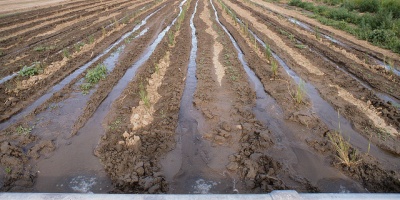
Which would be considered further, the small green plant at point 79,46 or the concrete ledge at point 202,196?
the small green plant at point 79,46

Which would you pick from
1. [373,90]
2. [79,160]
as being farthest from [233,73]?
[79,160]

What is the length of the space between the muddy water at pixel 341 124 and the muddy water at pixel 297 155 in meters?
0.61

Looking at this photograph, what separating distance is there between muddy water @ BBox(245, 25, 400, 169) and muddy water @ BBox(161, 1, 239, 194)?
2078mm

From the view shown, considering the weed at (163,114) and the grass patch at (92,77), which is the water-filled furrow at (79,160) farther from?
the grass patch at (92,77)

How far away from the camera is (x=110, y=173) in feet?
12.4

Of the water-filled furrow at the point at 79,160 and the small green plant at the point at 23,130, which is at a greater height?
the small green plant at the point at 23,130

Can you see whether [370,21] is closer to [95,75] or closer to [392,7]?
[392,7]

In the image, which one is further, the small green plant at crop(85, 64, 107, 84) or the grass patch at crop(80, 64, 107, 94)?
the small green plant at crop(85, 64, 107, 84)

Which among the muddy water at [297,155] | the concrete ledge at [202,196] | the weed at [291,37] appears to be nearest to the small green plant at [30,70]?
the concrete ledge at [202,196]

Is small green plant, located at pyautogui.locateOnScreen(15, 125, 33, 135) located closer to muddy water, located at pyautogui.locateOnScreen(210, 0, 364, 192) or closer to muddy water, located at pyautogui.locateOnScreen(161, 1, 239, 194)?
muddy water, located at pyautogui.locateOnScreen(161, 1, 239, 194)

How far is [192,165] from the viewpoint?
3.99 meters

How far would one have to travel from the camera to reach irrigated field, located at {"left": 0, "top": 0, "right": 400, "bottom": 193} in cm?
373

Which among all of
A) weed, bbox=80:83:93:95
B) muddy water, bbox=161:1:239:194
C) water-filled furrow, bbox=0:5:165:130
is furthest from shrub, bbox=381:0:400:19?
weed, bbox=80:83:93:95

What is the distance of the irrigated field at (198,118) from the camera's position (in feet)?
12.2
